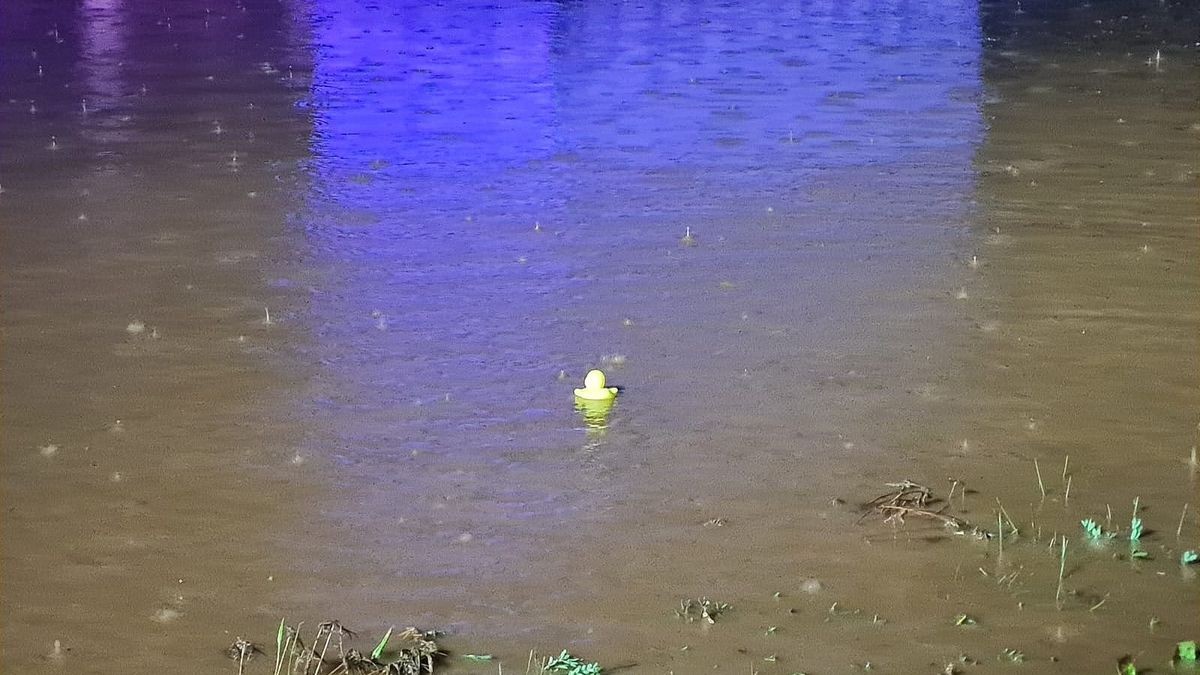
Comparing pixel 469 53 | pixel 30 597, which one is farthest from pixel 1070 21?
pixel 30 597

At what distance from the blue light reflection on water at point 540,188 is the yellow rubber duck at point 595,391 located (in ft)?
0.26

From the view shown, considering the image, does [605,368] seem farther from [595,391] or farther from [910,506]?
[910,506]

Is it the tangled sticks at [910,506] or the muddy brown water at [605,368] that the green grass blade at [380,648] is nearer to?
the muddy brown water at [605,368]

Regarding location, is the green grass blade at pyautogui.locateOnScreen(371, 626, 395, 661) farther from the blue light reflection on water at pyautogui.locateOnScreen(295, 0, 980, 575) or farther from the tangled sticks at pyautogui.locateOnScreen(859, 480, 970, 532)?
the tangled sticks at pyautogui.locateOnScreen(859, 480, 970, 532)

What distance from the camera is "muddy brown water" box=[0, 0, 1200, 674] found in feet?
13.3

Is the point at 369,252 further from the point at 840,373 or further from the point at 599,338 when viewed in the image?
the point at 840,373

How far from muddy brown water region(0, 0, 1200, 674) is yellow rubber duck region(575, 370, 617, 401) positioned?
6 centimetres

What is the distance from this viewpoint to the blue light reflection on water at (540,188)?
204 inches

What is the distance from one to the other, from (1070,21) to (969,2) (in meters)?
2.10

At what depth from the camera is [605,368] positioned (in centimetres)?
576

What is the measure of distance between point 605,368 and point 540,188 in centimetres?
292

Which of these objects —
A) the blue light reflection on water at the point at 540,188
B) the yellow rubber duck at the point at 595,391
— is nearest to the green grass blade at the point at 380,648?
the blue light reflection on water at the point at 540,188

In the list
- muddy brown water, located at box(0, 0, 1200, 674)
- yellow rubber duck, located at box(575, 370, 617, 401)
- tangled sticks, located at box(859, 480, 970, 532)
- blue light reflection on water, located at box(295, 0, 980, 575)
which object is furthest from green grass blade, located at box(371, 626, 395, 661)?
yellow rubber duck, located at box(575, 370, 617, 401)

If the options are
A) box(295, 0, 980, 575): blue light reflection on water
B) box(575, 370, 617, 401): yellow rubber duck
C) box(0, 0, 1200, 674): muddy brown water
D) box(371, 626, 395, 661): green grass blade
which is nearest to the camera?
box(371, 626, 395, 661): green grass blade
